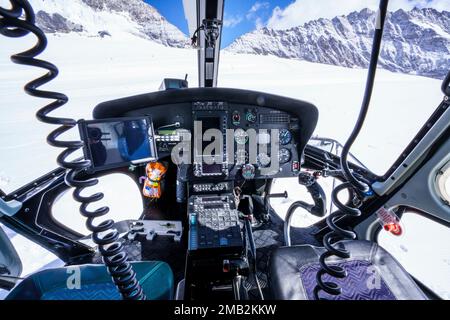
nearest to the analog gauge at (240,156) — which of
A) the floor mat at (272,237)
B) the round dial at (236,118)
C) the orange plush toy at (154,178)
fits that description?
the round dial at (236,118)

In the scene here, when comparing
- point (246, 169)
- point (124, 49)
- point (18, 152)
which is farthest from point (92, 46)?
point (246, 169)

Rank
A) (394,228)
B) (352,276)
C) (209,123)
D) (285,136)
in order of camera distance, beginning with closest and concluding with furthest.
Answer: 1. (352,276)
2. (394,228)
3. (209,123)
4. (285,136)

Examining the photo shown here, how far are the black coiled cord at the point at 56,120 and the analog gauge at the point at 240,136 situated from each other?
4.96 feet

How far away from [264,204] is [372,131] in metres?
3.18

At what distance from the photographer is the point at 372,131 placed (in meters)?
4.48

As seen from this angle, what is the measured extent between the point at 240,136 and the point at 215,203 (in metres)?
0.73

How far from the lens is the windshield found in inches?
84.5

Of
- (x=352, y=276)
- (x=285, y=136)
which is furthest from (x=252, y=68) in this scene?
(x=352, y=276)

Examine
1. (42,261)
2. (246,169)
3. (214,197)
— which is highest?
(246,169)

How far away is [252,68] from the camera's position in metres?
7.89

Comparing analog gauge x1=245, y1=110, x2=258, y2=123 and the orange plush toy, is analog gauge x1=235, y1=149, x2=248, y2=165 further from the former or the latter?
the orange plush toy

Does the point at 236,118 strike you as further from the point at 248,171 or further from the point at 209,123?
the point at 248,171

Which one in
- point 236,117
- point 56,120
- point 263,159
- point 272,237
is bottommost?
point 272,237
